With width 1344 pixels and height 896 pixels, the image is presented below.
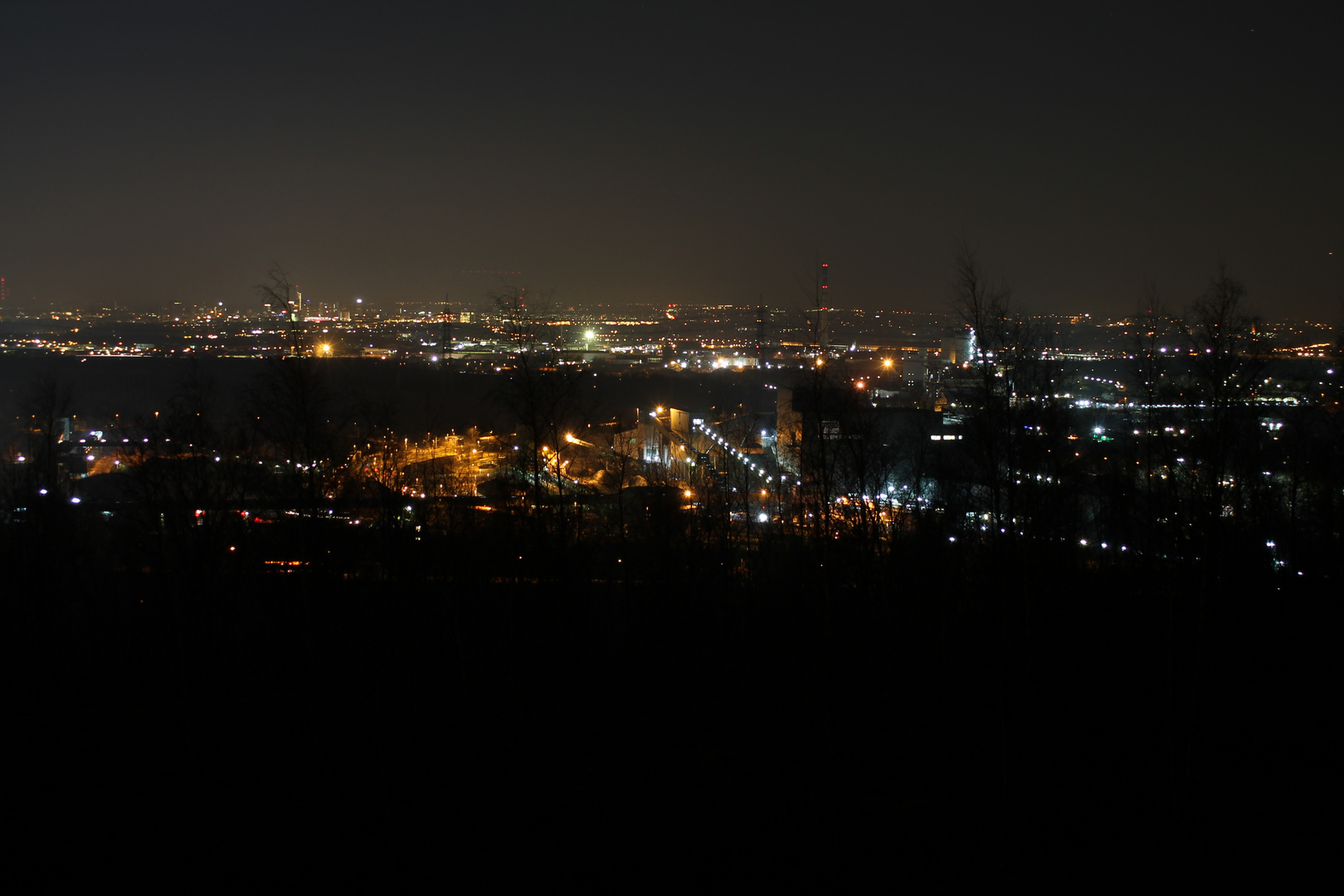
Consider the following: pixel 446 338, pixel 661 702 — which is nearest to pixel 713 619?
pixel 661 702

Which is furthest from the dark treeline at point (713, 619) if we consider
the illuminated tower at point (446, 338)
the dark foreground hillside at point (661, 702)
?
the illuminated tower at point (446, 338)

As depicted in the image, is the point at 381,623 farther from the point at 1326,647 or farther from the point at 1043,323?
the point at 1326,647

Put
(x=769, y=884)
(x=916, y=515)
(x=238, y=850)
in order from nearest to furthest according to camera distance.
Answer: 1. (x=769, y=884)
2. (x=238, y=850)
3. (x=916, y=515)

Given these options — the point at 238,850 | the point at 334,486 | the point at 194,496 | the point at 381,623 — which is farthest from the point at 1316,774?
the point at 194,496

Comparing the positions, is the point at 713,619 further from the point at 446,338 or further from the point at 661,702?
the point at 446,338

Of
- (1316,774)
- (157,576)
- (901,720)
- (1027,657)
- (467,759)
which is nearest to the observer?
(1316,774)

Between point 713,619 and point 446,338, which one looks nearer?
point 713,619

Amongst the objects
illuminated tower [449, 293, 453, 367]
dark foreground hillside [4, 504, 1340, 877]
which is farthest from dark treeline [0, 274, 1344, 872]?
illuminated tower [449, 293, 453, 367]
